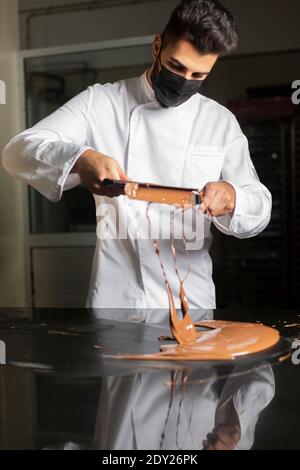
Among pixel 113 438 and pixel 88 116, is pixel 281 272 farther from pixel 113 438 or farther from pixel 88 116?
pixel 113 438

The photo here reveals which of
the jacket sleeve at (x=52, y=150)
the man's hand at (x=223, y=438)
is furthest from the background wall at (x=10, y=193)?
the man's hand at (x=223, y=438)

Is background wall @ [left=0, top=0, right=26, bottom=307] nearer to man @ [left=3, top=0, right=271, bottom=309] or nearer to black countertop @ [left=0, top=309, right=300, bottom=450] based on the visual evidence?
man @ [left=3, top=0, right=271, bottom=309]

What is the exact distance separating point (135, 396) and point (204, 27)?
1.02 metres

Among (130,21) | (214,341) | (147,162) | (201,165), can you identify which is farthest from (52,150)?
(130,21)

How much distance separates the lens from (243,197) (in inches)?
60.1

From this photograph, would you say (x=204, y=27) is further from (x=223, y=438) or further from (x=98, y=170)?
(x=223, y=438)

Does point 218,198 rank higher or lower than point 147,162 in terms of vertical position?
lower

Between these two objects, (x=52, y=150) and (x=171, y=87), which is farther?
(x=171, y=87)

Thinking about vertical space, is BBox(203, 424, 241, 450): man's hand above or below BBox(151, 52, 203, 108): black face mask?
below

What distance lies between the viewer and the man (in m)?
1.55

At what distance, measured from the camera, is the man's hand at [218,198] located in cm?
138

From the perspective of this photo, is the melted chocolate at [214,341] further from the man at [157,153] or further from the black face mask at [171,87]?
the black face mask at [171,87]

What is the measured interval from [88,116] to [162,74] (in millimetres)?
300

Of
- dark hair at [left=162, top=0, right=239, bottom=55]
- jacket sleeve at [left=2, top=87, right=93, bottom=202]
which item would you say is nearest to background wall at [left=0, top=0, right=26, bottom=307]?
jacket sleeve at [left=2, top=87, right=93, bottom=202]
